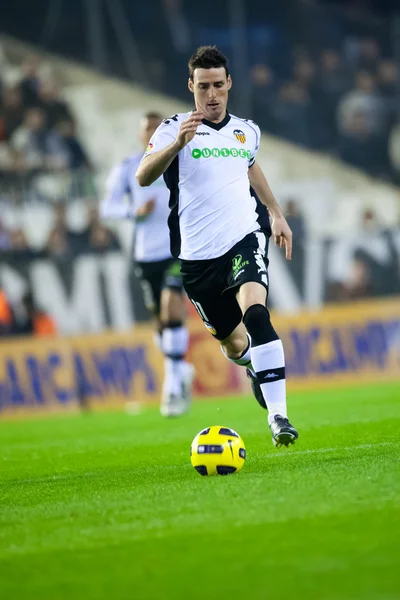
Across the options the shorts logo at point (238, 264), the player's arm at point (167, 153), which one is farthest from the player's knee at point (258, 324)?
the player's arm at point (167, 153)

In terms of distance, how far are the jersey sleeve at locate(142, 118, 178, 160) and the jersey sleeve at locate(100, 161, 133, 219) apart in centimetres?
463

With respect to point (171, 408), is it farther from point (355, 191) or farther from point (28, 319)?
point (355, 191)

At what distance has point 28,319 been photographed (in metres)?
17.1

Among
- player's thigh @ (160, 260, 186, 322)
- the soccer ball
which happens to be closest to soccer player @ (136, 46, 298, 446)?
the soccer ball

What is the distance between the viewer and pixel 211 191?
22.7 feet

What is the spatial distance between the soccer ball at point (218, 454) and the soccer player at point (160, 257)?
5564 millimetres

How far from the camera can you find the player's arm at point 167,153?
6.24m

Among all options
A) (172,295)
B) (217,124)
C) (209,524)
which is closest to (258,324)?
(217,124)

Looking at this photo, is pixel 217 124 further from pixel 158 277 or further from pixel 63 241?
pixel 63 241

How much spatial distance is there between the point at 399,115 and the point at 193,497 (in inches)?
687

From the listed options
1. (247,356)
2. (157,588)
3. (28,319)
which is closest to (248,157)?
(247,356)

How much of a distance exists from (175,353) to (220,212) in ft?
15.7

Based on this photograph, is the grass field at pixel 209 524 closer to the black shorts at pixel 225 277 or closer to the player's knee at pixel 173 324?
the black shorts at pixel 225 277

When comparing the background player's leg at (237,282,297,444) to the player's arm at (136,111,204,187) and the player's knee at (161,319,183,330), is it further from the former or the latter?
the player's knee at (161,319,183,330)
